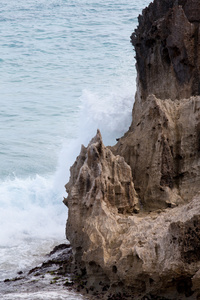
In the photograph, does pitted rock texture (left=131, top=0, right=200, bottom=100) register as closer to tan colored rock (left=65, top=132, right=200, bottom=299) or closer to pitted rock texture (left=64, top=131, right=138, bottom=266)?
tan colored rock (left=65, top=132, right=200, bottom=299)

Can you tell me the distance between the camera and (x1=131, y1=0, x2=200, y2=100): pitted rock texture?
1519cm

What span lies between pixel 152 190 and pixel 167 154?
0.93m

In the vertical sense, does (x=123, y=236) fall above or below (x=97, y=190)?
below

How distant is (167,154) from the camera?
12578 millimetres

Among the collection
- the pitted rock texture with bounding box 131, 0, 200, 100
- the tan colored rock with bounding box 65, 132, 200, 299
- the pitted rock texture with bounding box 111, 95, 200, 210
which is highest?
the pitted rock texture with bounding box 131, 0, 200, 100

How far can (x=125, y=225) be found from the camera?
11.3m

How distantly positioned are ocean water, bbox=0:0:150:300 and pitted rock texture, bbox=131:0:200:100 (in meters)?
6.04

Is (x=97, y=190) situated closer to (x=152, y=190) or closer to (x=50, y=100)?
(x=152, y=190)


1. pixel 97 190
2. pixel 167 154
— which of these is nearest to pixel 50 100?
pixel 167 154

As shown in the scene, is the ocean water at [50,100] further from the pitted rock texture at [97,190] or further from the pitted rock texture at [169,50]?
the pitted rock texture at [169,50]

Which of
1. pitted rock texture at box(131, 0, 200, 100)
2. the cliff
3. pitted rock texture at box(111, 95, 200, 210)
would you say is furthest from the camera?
pitted rock texture at box(131, 0, 200, 100)

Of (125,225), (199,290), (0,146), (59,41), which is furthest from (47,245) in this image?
(59,41)

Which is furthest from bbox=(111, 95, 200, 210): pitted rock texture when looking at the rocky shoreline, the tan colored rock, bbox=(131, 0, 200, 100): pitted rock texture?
bbox=(131, 0, 200, 100): pitted rock texture

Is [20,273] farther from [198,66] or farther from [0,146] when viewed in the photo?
[0,146]
